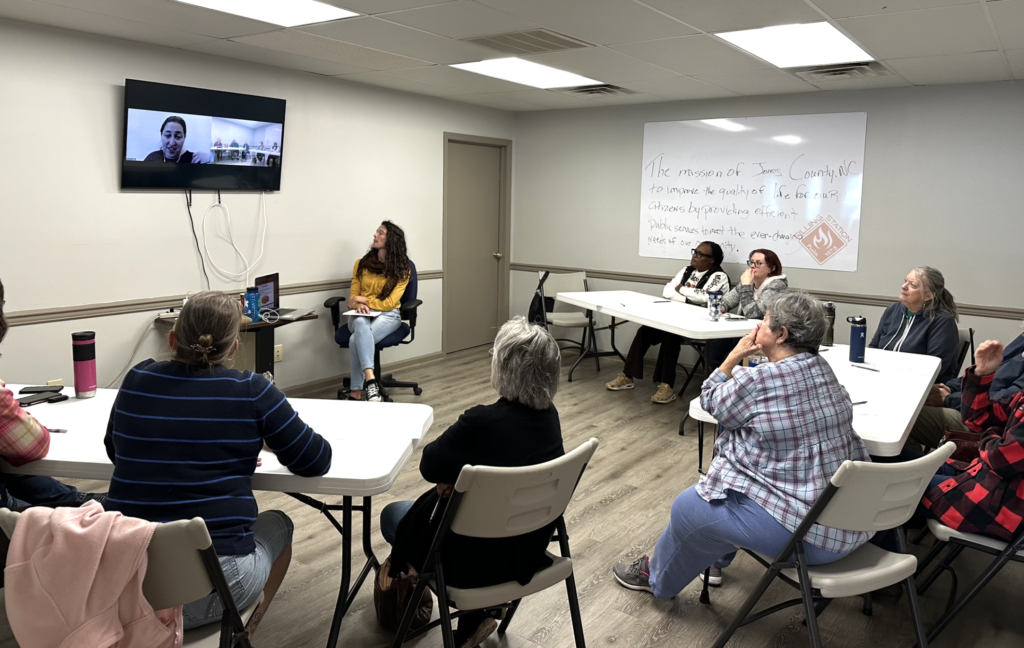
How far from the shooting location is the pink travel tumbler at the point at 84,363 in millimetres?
2631

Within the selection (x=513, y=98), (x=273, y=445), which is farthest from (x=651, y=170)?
(x=273, y=445)

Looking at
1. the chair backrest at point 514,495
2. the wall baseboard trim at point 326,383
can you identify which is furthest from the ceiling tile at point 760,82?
the chair backrest at point 514,495

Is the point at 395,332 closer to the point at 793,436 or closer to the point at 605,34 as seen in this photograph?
the point at 605,34

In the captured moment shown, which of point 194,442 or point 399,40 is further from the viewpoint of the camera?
point 399,40

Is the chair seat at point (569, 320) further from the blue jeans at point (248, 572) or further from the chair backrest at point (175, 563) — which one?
the chair backrest at point (175, 563)

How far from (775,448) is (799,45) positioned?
9.03 ft

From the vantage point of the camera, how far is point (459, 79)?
5309 mm

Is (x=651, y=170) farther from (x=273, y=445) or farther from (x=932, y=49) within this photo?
(x=273, y=445)

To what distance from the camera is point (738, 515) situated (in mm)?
2270

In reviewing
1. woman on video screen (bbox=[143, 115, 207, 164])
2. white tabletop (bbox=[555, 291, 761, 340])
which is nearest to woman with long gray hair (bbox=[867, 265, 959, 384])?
white tabletop (bbox=[555, 291, 761, 340])

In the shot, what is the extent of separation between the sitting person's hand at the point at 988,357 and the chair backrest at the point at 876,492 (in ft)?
3.70

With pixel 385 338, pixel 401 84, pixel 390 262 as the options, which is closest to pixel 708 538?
pixel 385 338

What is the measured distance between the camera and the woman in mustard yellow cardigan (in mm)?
5180

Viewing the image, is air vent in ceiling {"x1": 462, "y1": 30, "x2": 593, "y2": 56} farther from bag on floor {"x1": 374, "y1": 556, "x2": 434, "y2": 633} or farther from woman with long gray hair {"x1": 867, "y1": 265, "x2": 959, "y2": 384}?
bag on floor {"x1": 374, "y1": 556, "x2": 434, "y2": 633}
